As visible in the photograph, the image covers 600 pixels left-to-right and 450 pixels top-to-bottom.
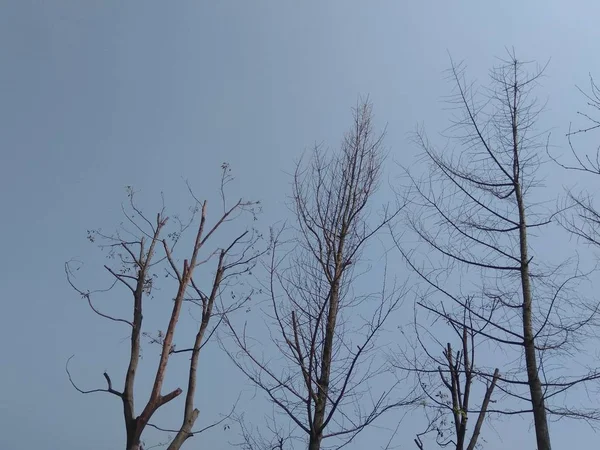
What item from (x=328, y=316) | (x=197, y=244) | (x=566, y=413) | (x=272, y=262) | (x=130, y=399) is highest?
(x=197, y=244)

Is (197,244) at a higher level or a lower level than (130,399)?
higher

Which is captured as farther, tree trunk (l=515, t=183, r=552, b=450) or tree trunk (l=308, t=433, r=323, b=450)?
tree trunk (l=308, t=433, r=323, b=450)

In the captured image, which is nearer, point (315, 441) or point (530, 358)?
point (530, 358)

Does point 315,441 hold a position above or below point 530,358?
below

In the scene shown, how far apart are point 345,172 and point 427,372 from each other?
2.76 meters

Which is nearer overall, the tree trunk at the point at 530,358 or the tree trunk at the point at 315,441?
the tree trunk at the point at 530,358

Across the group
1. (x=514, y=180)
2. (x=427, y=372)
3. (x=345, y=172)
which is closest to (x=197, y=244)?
(x=345, y=172)

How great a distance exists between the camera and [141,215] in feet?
26.9

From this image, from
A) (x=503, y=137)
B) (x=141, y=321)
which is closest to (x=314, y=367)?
(x=141, y=321)

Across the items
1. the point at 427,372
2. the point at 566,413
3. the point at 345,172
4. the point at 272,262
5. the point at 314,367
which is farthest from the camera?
the point at 345,172

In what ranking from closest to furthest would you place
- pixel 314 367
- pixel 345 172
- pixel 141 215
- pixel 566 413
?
pixel 566 413, pixel 314 367, pixel 345 172, pixel 141 215

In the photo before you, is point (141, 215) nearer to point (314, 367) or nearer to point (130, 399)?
point (130, 399)

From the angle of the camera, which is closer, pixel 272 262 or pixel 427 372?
pixel 427 372

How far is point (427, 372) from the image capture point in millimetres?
5688
